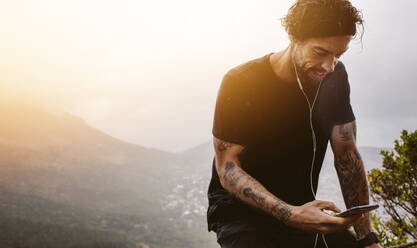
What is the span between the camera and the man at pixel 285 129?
7.72 feet

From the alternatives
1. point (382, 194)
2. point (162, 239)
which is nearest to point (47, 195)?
point (162, 239)

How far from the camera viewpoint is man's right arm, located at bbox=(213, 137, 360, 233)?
190 cm

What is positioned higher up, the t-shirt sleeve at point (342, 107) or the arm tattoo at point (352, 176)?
the t-shirt sleeve at point (342, 107)

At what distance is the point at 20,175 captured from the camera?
177625mm

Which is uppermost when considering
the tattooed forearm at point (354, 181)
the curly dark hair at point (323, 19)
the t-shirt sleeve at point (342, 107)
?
the curly dark hair at point (323, 19)

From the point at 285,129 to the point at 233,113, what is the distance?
469mm

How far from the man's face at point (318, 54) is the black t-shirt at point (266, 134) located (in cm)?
20

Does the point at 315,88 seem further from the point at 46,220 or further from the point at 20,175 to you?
the point at 20,175

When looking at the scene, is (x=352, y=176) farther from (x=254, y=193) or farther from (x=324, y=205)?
(x=254, y=193)

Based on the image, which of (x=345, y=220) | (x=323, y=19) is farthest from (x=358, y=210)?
(x=323, y=19)

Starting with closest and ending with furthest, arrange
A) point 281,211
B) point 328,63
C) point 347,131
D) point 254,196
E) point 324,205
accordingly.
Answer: point 324,205
point 281,211
point 254,196
point 328,63
point 347,131

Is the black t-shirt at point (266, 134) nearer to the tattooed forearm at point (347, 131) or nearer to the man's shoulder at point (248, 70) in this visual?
the man's shoulder at point (248, 70)

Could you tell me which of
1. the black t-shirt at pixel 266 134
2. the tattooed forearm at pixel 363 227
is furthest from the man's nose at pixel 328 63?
the tattooed forearm at pixel 363 227

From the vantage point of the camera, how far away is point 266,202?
2127 millimetres
